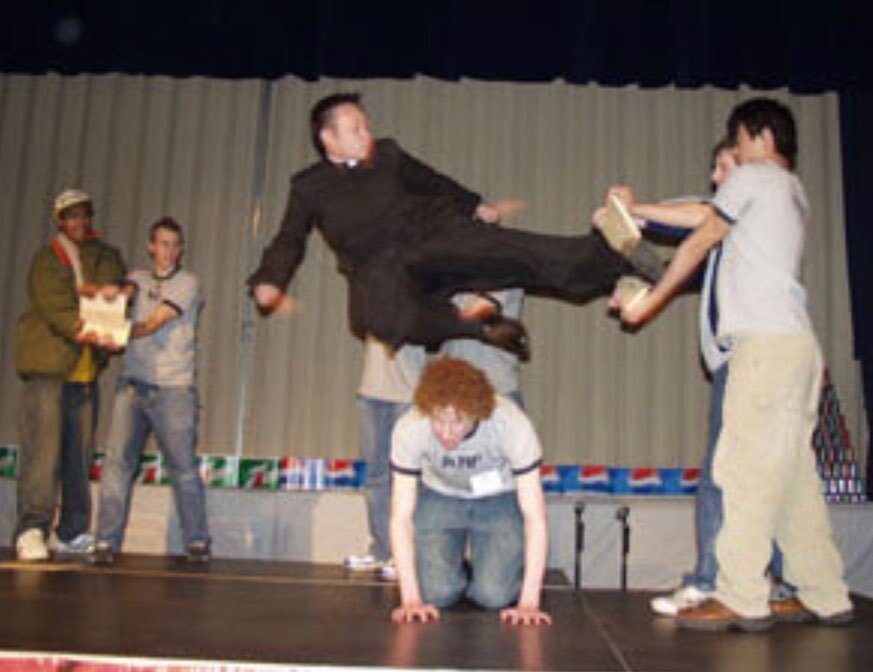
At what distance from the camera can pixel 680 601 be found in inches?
99.9

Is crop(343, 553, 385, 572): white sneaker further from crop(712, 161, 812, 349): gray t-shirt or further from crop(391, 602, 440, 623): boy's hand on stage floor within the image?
crop(712, 161, 812, 349): gray t-shirt

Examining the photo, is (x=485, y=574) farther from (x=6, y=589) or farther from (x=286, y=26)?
(x=286, y=26)

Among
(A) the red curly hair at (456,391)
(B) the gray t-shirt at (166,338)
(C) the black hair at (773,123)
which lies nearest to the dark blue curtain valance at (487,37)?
(B) the gray t-shirt at (166,338)

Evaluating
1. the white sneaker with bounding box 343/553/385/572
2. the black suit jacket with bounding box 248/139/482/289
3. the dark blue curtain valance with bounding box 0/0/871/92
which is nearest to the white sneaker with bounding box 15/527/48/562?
the white sneaker with bounding box 343/553/385/572

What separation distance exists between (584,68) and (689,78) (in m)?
0.58

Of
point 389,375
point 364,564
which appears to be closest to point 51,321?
point 389,375

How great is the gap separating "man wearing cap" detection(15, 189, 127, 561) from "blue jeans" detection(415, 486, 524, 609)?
166cm

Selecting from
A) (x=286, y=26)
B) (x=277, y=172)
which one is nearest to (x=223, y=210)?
(x=277, y=172)

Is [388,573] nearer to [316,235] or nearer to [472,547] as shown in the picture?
[472,547]

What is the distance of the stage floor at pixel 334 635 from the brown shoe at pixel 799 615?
0.04m

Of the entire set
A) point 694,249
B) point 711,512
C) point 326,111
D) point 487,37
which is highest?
point 487,37

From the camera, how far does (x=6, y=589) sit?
260cm

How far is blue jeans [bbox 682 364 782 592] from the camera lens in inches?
101

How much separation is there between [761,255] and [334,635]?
4.71 ft
